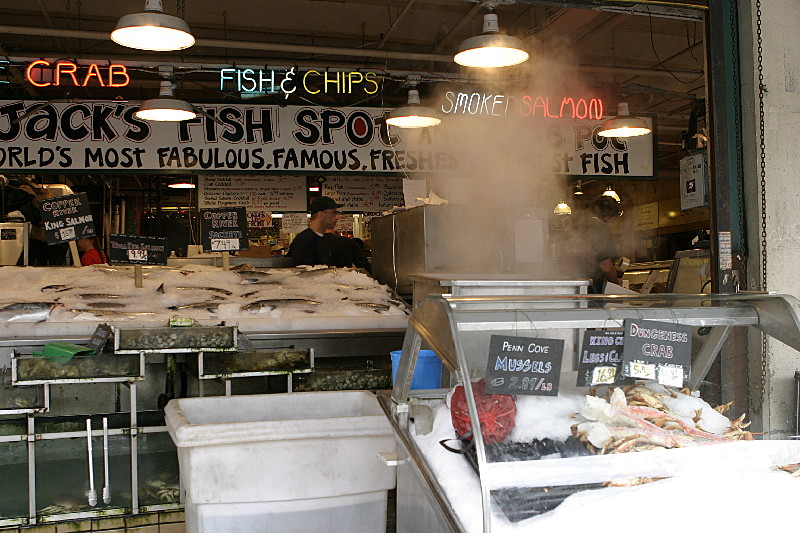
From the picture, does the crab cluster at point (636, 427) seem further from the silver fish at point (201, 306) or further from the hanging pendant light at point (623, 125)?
the hanging pendant light at point (623, 125)

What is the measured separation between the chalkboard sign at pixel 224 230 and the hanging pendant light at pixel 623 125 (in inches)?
161

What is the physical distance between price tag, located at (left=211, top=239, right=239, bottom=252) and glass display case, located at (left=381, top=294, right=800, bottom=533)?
3173 millimetres

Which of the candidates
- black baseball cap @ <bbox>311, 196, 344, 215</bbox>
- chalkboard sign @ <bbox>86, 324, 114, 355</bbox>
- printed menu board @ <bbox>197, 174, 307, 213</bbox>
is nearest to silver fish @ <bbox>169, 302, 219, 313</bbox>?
chalkboard sign @ <bbox>86, 324, 114, 355</bbox>

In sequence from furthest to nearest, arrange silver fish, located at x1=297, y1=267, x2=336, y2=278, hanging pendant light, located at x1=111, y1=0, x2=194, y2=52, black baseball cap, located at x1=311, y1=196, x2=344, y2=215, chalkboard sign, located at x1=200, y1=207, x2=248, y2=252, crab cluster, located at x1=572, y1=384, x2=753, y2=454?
black baseball cap, located at x1=311, y1=196, x2=344, y2=215, silver fish, located at x1=297, y1=267, x2=336, y2=278, chalkboard sign, located at x1=200, y1=207, x2=248, y2=252, hanging pendant light, located at x1=111, y1=0, x2=194, y2=52, crab cluster, located at x1=572, y1=384, x2=753, y2=454

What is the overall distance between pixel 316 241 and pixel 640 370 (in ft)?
16.9

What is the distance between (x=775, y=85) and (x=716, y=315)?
7.46 ft

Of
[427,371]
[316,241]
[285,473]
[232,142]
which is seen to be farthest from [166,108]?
[285,473]

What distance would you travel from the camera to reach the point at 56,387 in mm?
3924

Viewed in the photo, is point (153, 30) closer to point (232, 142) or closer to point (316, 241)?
point (316, 241)

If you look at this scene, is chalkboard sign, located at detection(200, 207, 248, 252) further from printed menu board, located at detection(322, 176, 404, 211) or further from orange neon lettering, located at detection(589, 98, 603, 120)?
printed menu board, located at detection(322, 176, 404, 211)

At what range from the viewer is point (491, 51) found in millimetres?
5266

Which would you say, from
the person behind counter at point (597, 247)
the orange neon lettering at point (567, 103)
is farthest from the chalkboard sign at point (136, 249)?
the orange neon lettering at point (567, 103)

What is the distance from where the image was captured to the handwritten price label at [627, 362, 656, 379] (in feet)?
6.98

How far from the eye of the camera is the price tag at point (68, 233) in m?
5.15
